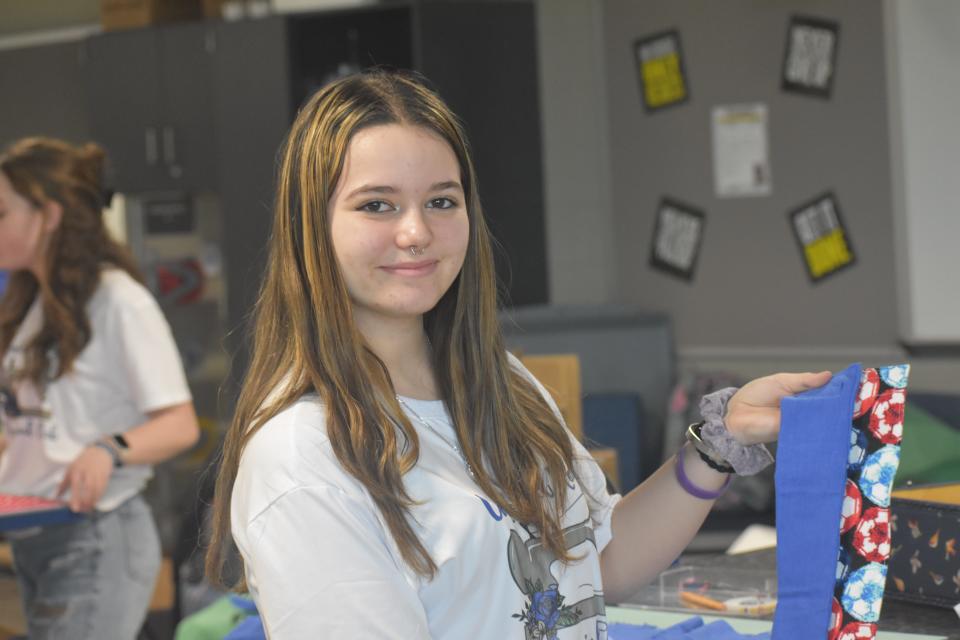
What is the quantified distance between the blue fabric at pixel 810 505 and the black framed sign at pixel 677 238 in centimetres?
443

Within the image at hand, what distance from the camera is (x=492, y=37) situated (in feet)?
19.8

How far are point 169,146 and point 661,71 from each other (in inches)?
98.7

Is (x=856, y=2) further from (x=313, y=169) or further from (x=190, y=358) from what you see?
(x=313, y=169)

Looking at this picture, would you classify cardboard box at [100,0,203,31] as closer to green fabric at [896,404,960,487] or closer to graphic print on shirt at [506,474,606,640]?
green fabric at [896,404,960,487]

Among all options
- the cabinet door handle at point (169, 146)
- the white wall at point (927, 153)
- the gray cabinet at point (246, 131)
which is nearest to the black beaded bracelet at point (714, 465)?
the white wall at point (927, 153)

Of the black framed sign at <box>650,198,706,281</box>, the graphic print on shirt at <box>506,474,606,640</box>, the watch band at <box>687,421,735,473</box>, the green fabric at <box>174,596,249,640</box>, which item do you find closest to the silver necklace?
the graphic print on shirt at <box>506,474,606,640</box>

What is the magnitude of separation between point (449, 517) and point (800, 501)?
0.40m

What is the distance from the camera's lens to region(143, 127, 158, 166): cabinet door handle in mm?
6727

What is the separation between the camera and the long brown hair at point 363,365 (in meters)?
1.44

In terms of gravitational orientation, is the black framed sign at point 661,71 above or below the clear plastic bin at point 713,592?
above

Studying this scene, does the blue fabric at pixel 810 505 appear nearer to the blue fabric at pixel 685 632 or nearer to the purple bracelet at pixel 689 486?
the purple bracelet at pixel 689 486

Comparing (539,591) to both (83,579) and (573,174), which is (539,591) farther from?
(573,174)

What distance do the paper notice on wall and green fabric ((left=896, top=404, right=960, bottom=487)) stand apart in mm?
1412

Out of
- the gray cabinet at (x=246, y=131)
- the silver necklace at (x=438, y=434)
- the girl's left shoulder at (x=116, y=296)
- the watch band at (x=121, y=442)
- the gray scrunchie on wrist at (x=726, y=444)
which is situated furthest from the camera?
the gray cabinet at (x=246, y=131)
